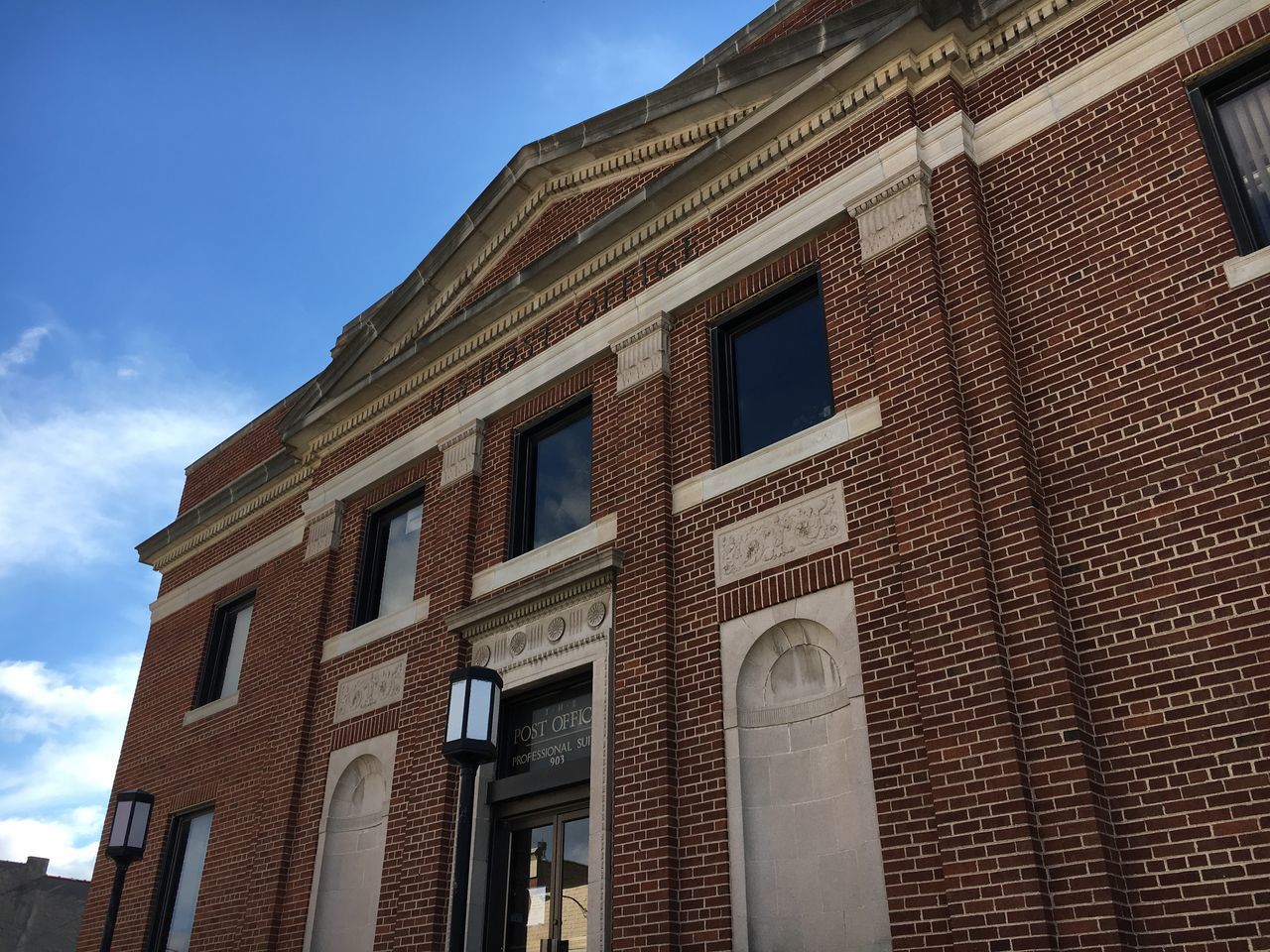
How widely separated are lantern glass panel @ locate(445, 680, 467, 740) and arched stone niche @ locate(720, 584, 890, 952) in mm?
2290

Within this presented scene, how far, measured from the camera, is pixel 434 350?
1407cm

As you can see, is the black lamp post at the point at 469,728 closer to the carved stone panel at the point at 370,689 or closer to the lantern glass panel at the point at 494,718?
the lantern glass panel at the point at 494,718

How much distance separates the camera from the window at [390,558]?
44.9 ft

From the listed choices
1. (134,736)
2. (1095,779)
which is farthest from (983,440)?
(134,736)

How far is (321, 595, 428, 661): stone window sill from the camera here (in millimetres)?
12586

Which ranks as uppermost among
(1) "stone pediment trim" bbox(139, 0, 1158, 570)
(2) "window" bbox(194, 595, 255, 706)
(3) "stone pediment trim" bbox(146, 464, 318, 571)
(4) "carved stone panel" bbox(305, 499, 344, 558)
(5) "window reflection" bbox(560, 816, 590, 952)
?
(1) "stone pediment trim" bbox(139, 0, 1158, 570)

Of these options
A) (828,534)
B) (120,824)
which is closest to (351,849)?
(120,824)

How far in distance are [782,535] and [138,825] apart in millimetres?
7982

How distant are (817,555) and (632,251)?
475 cm

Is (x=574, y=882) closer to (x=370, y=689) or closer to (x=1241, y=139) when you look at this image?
(x=370, y=689)

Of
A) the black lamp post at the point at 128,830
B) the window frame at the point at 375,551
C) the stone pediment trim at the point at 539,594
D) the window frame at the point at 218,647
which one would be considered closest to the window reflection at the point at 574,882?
the stone pediment trim at the point at 539,594

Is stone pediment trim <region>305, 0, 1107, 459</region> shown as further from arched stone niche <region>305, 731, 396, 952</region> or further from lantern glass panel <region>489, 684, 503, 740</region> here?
lantern glass panel <region>489, 684, 503, 740</region>

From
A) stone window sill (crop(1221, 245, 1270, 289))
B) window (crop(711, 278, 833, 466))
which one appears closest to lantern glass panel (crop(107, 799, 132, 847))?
window (crop(711, 278, 833, 466))

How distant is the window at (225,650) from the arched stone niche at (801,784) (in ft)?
33.2
